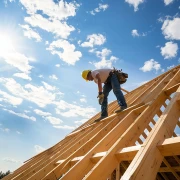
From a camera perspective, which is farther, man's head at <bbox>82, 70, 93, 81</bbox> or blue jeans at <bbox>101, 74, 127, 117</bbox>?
man's head at <bbox>82, 70, 93, 81</bbox>

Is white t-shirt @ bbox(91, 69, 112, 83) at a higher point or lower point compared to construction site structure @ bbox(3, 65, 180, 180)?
higher

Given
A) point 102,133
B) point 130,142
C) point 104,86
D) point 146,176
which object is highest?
point 104,86

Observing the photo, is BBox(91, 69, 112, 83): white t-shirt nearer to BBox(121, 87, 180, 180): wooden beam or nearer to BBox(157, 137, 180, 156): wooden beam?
BBox(121, 87, 180, 180): wooden beam

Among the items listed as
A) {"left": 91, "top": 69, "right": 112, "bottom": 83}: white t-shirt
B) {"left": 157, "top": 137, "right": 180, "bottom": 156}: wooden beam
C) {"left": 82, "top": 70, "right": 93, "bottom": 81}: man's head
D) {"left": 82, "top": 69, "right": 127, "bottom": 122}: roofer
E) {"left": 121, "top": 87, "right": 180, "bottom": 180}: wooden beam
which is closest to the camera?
{"left": 121, "top": 87, "right": 180, "bottom": 180}: wooden beam

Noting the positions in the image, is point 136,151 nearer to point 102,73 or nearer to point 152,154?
point 152,154

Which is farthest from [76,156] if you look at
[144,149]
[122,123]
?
[144,149]

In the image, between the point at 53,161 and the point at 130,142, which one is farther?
the point at 53,161

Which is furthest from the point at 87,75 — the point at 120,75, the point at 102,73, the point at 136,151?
the point at 136,151

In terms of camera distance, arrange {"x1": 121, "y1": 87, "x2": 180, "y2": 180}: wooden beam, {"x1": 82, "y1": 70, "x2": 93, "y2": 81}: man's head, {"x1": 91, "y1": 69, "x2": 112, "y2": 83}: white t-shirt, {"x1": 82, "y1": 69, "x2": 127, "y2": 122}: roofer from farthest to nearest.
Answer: {"x1": 82, "y1": 70, "x2": 93, "y2": 81}: man's head < {"x1": 91, "y1": 69, "x2": 112, "y2": 83}: white t-shirt < {"x1": 82, "y1": 69, "x2": 127, "y2": 122}: roofer < {"x1": 121, "y1": 87, "x2": 180, "y2": 180}: wooden beam

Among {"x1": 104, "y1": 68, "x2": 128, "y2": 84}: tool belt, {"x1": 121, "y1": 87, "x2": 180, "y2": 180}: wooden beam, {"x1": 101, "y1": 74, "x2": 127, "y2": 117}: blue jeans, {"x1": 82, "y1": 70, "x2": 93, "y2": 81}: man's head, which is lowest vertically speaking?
{"x1": 121, "y1": 87, "x2": 180, "y2": 180}: wooden beam

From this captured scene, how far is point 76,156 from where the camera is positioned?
3.54m

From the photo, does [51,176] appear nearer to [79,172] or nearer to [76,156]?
[76,156]

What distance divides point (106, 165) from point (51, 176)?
4.75 feet

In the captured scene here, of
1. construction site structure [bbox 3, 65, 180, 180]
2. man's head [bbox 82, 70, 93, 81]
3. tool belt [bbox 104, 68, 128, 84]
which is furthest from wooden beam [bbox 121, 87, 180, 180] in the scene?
man's head [bbox 82, 70, 93, 81]
